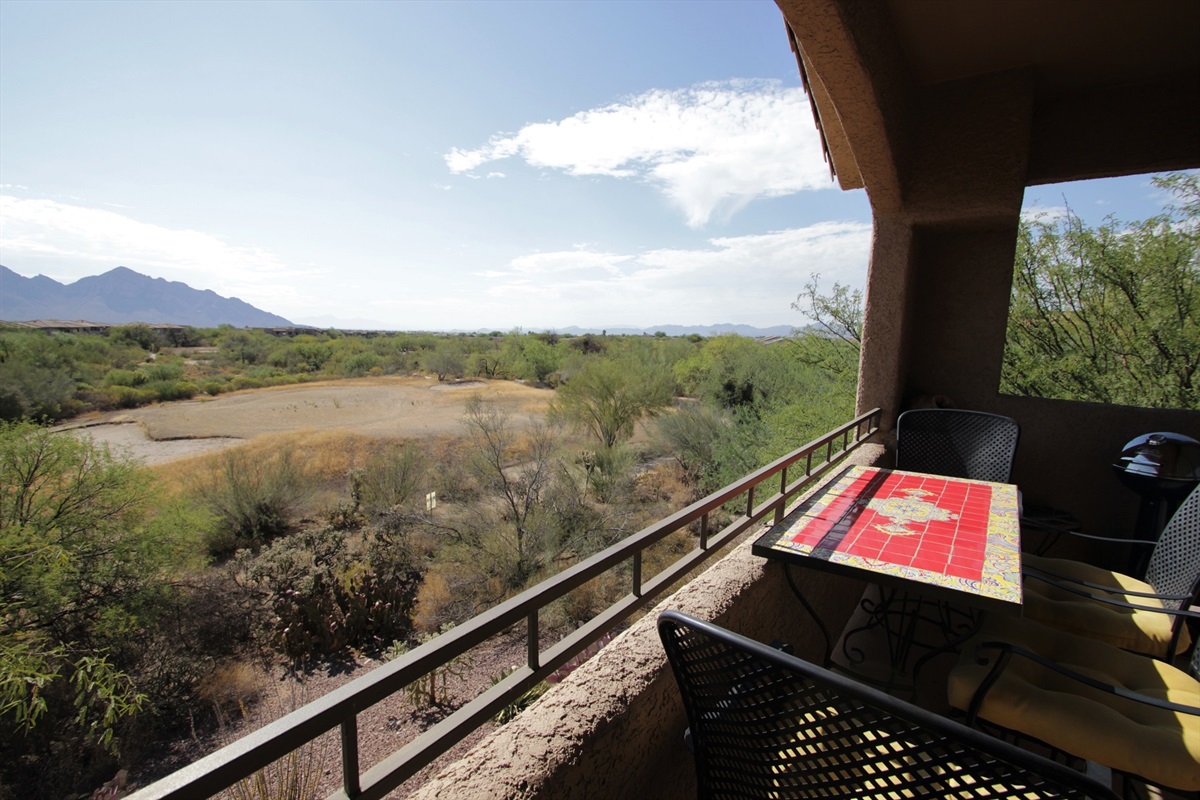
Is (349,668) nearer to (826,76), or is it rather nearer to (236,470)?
(236,470)

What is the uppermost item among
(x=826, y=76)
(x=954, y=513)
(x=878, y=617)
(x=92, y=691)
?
(x=826, y=76)

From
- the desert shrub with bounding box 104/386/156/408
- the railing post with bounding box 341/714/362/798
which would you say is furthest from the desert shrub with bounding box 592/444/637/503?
the desert shrub with bounding box 104/386/156/408

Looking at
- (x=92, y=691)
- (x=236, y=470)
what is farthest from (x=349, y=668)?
(x=236, y=470)

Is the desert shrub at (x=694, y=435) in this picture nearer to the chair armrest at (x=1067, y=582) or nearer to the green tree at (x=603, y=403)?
the green tree at (x=603, y=403)

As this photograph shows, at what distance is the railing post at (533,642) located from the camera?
38.4 inches

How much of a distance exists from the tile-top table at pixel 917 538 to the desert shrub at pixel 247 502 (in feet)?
37.7

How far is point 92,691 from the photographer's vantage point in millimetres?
5375

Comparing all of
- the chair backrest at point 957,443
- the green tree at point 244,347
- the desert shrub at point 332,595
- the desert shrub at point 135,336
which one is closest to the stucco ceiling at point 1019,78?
the chair backrest at point 957,443

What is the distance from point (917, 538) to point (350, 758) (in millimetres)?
1835

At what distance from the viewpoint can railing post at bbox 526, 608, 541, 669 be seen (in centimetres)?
97

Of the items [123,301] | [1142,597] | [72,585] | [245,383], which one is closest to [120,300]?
[123,301]

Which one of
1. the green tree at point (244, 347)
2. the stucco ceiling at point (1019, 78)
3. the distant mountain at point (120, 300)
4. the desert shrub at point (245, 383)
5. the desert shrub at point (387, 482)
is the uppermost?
the distant mountain at point (120, 300)

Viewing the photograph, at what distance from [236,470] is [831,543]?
43.7 feet

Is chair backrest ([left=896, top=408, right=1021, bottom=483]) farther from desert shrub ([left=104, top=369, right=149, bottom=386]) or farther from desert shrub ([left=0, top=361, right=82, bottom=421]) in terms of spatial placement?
desert shrub ([left=104, top=369, right=149, bottom=386])
